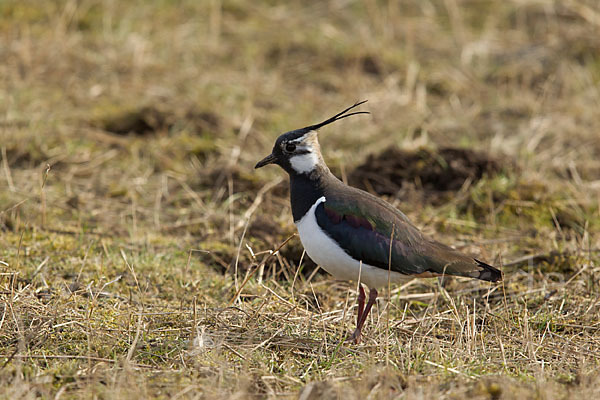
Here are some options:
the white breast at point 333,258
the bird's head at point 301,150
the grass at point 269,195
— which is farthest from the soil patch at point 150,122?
the white breast at point 333,258

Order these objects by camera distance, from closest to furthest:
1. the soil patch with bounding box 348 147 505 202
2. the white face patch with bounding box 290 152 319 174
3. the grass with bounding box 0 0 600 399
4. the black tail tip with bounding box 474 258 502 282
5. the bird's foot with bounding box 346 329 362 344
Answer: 1. the grass with bounding box 0 0 600 399
2. the bird's foot with bounding box 346 329 362 344
3. the black tail tip with bounding box 474 258 502 282
4. the white face patch with bounding box 290 152 319 174
5. the soil patch with bounding box 348 147 505 202

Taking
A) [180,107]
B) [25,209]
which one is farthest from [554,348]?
[180,107]

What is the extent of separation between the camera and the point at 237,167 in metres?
7.18

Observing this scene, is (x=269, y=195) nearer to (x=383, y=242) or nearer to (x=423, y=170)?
(x=423, y=170)

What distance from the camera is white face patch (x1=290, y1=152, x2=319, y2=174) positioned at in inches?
197

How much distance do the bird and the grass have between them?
24 cm

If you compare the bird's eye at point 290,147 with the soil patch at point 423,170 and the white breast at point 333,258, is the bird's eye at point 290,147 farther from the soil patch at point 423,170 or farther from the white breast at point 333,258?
the soil patch at point 423,170

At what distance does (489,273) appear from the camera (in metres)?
4.80

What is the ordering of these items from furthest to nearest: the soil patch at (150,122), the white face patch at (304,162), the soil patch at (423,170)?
the soil patch at (150,122) < the soil patch at (423,170) < the white face patch at (304,162)

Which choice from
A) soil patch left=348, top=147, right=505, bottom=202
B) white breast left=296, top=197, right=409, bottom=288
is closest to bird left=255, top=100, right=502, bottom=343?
white breast left=296, top=197, right=409, bottom=288

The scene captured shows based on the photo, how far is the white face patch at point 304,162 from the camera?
5012 millimetres

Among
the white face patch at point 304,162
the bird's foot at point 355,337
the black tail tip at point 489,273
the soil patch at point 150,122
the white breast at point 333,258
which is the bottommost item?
the bird's foot at point 355,337

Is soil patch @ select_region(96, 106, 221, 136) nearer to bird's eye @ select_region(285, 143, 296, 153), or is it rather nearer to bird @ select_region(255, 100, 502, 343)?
bird's eye @ select_region(285, 143, 296, 153)

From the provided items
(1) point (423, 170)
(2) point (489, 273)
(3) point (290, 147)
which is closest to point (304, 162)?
(3) point (290, 147)
